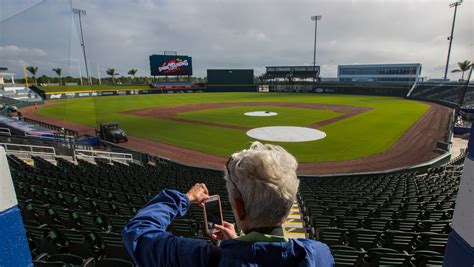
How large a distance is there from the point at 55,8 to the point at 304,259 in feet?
39.5

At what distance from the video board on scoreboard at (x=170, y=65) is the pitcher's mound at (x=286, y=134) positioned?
2716 inches

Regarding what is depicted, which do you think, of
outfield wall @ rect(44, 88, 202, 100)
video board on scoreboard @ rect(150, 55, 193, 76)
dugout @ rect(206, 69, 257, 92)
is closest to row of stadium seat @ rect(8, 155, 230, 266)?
outfield wall @ rect(44, 88, 202, 100)

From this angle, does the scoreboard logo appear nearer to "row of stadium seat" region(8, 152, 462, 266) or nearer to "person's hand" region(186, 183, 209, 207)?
"row of stadium seat" region(8, 152, 462, 266)

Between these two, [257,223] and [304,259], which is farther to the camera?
[257,223]

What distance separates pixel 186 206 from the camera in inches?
75.9

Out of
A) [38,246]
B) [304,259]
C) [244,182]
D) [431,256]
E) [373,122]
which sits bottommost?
[373,122]

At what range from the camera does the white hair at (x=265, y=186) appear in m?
1.44

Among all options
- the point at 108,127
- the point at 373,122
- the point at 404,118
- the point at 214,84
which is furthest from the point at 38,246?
the point at 214,84

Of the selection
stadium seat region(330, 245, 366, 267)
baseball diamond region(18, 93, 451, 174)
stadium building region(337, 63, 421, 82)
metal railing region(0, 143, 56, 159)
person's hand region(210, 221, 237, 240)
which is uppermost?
stadium building region(337, 63, 421, 82)

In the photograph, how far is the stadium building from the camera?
329 ft

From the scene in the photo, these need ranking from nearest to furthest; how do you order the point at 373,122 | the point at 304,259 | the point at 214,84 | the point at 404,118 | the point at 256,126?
1. the point at 304,259
2. the point at 256,126
3. the point at 373,122
4. the point at 404,118
5. the point at 214,84

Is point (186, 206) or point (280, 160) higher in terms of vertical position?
point (280, 160)

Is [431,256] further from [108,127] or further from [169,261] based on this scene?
[108,127]

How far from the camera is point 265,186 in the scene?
1.44 meters
